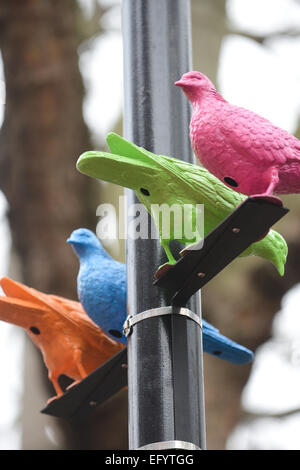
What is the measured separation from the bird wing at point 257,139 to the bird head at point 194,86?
0.15 m

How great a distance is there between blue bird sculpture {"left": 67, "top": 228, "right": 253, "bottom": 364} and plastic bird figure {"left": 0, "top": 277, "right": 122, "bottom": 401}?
0.17 metres

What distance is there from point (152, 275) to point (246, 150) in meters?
0.49

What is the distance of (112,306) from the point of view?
10.4 feet

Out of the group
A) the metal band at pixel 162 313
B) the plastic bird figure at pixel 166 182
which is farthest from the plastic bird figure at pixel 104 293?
the plastic bird figure at pixel 166 182

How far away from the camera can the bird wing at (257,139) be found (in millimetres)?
2533

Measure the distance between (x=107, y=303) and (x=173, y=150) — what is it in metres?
0.60

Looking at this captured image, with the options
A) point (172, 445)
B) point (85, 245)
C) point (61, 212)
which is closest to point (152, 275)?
point (172, 445)

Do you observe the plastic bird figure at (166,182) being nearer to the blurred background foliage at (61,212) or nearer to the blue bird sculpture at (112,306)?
the blue bird sculpture at (112,306)

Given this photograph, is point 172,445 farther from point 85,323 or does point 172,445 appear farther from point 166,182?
point 85,323

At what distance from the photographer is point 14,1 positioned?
540cm

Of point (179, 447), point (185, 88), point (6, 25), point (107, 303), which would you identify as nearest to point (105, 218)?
point (6, 25)

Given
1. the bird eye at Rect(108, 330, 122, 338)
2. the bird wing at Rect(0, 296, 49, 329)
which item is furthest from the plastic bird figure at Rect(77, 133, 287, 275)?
the bird wing at Rect(0, 296, 49, 329)

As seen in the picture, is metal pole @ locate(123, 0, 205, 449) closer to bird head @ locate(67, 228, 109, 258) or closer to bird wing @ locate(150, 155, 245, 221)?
bird wing @ locate(150, 155, 245, 221)

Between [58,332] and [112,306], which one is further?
[58,332]
